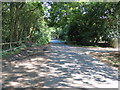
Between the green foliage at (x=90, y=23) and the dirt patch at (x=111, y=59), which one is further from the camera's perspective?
the green foliage at (x=90, y=23)

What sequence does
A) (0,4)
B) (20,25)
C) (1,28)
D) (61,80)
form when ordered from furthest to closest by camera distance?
1. (20,25)
2. (1,28)
3. (0,4)
4. (61,80)

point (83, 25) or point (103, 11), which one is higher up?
point (103, 11)

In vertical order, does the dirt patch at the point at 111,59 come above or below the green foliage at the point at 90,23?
below

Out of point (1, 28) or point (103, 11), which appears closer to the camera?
point (1, 28)

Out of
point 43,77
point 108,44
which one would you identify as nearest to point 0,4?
point 43,77

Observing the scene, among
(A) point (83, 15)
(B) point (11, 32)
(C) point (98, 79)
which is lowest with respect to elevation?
(C) point (98, 79)

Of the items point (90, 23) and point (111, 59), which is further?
point (90, 23)

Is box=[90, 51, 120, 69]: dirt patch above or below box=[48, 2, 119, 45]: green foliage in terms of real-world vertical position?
below

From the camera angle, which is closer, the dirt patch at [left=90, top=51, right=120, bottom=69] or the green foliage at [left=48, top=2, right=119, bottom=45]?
the dirt patch at [left=90, top=51, right=120, bottom=69]

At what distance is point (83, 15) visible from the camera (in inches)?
794

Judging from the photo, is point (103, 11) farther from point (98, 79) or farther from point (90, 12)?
point (98, 79)

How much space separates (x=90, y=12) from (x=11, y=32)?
1235 cm

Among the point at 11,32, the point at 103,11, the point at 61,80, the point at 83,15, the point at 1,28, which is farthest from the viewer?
the point at 83,15

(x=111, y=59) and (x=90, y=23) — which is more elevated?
(x=90, y=23)
